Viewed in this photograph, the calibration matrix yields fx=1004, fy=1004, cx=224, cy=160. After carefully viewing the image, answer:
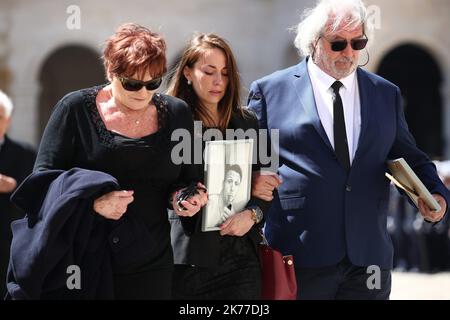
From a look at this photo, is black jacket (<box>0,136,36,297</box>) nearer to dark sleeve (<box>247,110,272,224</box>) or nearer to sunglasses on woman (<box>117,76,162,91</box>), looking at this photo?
dark sleeve (<box>247,110,272,224</box>)

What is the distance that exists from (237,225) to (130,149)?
0.68 m

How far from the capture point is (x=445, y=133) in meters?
16.0

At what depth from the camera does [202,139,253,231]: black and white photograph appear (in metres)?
4.28

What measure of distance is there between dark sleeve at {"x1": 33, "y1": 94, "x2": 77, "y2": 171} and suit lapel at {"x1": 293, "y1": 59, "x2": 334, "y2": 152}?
49.6 inches

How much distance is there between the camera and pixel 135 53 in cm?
389

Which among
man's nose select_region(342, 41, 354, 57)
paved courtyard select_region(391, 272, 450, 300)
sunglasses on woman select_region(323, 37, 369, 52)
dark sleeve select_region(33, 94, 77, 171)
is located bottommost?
paved courtyard select_region(391, 272, 450, 300)

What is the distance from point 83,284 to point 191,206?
525 millimetres

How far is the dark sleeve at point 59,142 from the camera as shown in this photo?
3.90 metres

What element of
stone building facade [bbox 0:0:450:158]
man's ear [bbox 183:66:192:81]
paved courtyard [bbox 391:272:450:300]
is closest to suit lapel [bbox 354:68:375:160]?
man's ear [bbox 183:66:192:81]

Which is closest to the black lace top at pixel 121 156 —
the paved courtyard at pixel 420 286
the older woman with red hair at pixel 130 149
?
the older woman with red hair at pixel 130 149

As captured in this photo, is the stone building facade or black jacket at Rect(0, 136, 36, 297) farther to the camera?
the stone building facade

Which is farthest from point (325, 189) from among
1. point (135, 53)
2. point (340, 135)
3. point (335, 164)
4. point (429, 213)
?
point (135, 53)

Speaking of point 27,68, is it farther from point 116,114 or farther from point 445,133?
point 116,114

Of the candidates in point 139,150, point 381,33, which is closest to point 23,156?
point 139,150
